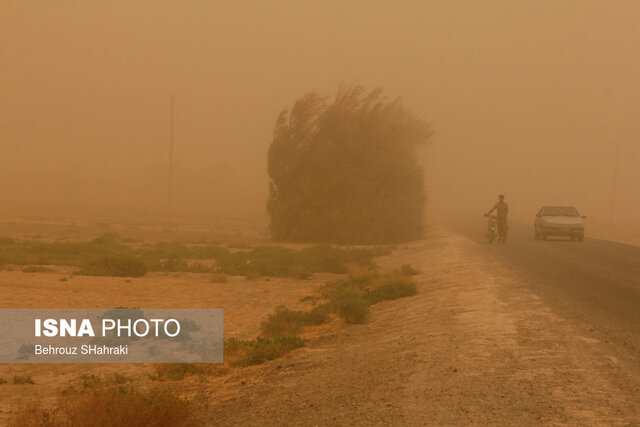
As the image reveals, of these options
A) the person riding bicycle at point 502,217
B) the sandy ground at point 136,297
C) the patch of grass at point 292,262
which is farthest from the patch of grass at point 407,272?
the person riding bicycle at point 502,217

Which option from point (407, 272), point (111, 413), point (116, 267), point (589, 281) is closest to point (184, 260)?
point (116, 267)

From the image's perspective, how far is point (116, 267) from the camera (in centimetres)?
2186

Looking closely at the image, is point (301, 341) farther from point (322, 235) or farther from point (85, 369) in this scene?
point (322, 235)

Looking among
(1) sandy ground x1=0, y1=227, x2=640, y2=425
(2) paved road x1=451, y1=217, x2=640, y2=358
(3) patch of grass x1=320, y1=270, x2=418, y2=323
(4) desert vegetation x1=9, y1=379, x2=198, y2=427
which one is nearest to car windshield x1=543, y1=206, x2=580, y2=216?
(2) paved road x1=451, y1=217, x2=640, y2=358

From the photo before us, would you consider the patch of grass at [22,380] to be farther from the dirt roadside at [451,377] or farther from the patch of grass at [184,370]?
the dirt roadside at [451,377]

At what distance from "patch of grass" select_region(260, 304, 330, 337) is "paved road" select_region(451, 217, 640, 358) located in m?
4.44

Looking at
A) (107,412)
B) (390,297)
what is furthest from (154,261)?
(107,412)

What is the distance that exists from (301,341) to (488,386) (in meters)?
4.73

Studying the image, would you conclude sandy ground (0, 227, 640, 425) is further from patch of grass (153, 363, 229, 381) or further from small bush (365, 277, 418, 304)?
small bush (365, 277, 418, 304)

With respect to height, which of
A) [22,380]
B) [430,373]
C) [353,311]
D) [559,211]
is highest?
[559,211]

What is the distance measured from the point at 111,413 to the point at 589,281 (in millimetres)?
13422

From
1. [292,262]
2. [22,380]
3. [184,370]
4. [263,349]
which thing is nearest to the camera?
[22,380]

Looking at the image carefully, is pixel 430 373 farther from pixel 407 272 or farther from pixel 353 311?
pixel 407 272

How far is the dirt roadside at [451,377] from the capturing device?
637 centimetres
